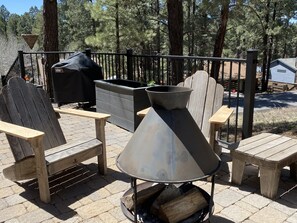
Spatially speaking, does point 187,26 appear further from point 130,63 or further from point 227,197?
point 227,197

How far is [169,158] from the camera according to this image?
1643mm

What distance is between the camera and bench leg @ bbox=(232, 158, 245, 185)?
2.62 meters

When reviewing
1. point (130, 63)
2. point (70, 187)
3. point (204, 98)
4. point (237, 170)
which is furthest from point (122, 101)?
point (237, 170)

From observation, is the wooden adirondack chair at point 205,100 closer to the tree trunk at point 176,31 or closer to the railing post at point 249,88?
the railing post at point 249,88

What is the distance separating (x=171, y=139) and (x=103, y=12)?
16.1 metres

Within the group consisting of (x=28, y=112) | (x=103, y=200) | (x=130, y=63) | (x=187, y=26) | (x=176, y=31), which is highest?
(x=187, y=26)

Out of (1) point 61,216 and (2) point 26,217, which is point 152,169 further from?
(2) point 26,217

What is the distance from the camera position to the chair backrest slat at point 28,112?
2.73 metres

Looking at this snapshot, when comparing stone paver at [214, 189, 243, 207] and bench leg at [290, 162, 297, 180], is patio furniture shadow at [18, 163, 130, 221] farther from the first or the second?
bench leg at [290, 162, 297, 180]

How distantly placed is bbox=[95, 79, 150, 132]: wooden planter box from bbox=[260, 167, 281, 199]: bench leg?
2.06m

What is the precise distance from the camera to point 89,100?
18.2 feet

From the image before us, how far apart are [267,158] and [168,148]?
1.12 m

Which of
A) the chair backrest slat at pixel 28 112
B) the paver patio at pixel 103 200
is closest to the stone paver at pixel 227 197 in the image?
the paver patio at pixel 103 200

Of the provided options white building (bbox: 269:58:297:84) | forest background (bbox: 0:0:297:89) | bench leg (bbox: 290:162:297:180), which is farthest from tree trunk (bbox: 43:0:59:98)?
white building (bbox: 269:58:297:84)
